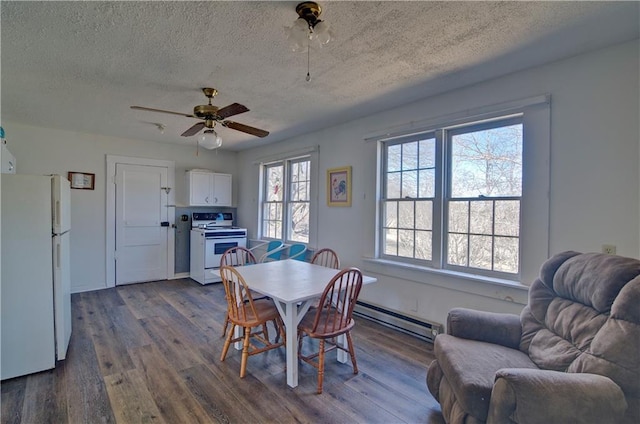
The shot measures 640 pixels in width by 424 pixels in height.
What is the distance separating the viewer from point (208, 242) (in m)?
5.19

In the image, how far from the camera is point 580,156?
7.27 ft

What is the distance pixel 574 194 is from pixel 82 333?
179 inches

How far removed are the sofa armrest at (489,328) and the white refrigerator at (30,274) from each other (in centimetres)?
307

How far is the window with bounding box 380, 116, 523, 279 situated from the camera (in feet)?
8.68

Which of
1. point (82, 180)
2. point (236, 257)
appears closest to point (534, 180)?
point (236, 257)

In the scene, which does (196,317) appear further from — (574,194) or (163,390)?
(574,194)

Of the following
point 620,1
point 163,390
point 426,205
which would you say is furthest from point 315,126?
point 163,390

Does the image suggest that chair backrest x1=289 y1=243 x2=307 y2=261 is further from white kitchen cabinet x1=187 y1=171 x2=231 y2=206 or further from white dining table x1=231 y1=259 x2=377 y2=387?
white kitchen cabinet x1=187 y1=171 x2=231 y2=206

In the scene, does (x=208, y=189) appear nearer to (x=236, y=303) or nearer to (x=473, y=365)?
(x=236, y=303)

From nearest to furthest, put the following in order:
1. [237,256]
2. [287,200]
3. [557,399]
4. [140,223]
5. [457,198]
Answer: [557,399] → [457,198] → [237,256] → [287,200] → [140,223]

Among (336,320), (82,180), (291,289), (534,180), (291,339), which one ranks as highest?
(82,180)

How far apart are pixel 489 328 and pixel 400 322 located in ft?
4.26

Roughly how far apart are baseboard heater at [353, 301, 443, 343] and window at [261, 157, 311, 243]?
152 cm

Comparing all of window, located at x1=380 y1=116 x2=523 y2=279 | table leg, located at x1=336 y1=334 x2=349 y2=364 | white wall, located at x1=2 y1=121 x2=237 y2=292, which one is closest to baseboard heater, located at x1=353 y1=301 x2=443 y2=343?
window, located at x1=380 y1=116 x2=523 y2=279
